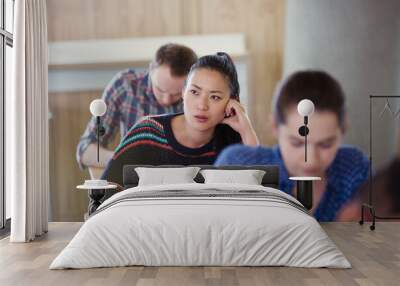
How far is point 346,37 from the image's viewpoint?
7.12m

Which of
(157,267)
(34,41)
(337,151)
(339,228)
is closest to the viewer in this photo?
(157,267)

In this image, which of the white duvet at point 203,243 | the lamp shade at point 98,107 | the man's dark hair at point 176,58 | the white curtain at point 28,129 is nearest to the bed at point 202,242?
the white duvet at point 203,243

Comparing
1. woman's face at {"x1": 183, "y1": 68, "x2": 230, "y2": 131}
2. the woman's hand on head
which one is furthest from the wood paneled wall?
woman's face at {"x1": 183, "y1": 68, "x2": 230, "y2": 131}

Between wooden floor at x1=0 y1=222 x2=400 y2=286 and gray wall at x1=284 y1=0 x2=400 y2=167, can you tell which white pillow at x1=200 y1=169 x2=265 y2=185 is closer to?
gray wall at x1=284 y1=0 x2=400 y2=167

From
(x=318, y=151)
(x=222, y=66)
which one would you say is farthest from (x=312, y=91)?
(x=222, y=66)

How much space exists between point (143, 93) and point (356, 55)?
8.86 ft

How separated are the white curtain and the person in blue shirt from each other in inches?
86.7

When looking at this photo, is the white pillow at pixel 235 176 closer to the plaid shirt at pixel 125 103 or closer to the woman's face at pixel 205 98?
the woman's face at pixel 205 98

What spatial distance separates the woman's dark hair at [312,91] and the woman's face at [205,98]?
71 centimetres

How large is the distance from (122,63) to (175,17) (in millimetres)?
883

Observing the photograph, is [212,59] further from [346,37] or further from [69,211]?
[69,211]

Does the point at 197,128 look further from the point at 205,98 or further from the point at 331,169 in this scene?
the point at 331,169

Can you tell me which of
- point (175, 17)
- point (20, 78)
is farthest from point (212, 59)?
point (20, 78)

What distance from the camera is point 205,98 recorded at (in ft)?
23.0
